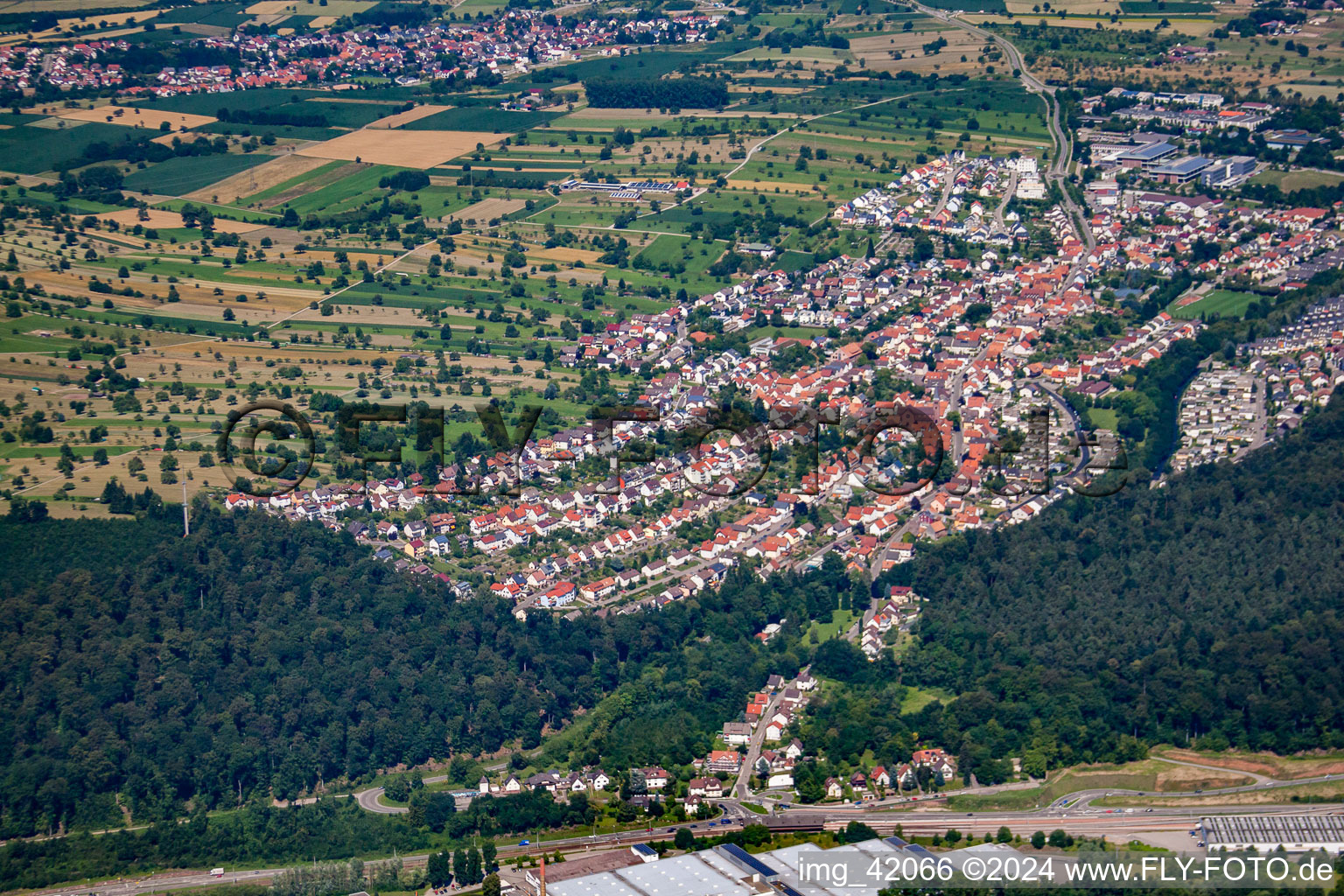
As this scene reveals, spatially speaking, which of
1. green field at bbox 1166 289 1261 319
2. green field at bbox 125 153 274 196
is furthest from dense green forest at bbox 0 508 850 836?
green field at bbox 125 153 274 196

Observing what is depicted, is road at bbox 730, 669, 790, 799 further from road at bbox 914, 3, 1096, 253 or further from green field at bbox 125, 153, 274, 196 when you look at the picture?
green field at bbox 125, 153, 274, 196

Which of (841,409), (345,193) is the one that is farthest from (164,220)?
(841,409)

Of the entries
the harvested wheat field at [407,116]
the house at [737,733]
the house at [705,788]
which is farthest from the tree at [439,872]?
the harvested wheat field at [407,116]

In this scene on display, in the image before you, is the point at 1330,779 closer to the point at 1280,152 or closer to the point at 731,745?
the point at 731,745

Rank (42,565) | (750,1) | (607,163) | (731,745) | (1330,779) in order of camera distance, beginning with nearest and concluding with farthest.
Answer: (1330,779) → (731,745) → (42,565) → (607,163) → (750,1)

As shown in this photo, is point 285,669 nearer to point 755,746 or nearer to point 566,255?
point 755,746

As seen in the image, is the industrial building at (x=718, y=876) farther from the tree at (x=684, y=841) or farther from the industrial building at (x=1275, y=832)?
the industrial building at (x=1275, y=832)

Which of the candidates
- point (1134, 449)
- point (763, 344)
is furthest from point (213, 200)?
point (1134, 449)
